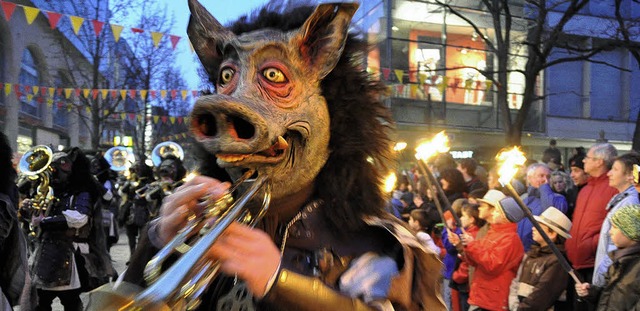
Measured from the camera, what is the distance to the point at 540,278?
16.4 feet

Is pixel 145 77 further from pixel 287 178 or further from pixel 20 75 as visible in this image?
pixel 287 178

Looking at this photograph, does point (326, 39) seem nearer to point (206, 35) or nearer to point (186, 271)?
point (206, 35)

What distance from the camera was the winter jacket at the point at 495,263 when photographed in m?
5.30

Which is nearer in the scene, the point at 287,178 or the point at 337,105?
the point at 287,178

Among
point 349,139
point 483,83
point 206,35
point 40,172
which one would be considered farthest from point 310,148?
point 483,83

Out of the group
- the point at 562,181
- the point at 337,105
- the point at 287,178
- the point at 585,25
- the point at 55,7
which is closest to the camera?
the point at 287,178

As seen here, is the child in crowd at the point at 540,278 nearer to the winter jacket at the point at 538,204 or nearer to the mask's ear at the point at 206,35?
the winter jacket at the point at 538,204

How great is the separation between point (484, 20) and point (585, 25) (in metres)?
3.89

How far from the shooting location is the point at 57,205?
6.02m

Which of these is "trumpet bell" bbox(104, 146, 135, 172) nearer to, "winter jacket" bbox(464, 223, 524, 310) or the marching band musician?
the marching band musician

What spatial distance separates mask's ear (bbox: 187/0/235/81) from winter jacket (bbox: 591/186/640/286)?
378 cm

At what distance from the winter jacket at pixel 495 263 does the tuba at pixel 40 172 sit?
4307mm

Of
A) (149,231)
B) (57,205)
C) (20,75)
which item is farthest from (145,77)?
(149,231)

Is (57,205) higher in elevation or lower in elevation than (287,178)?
lower
